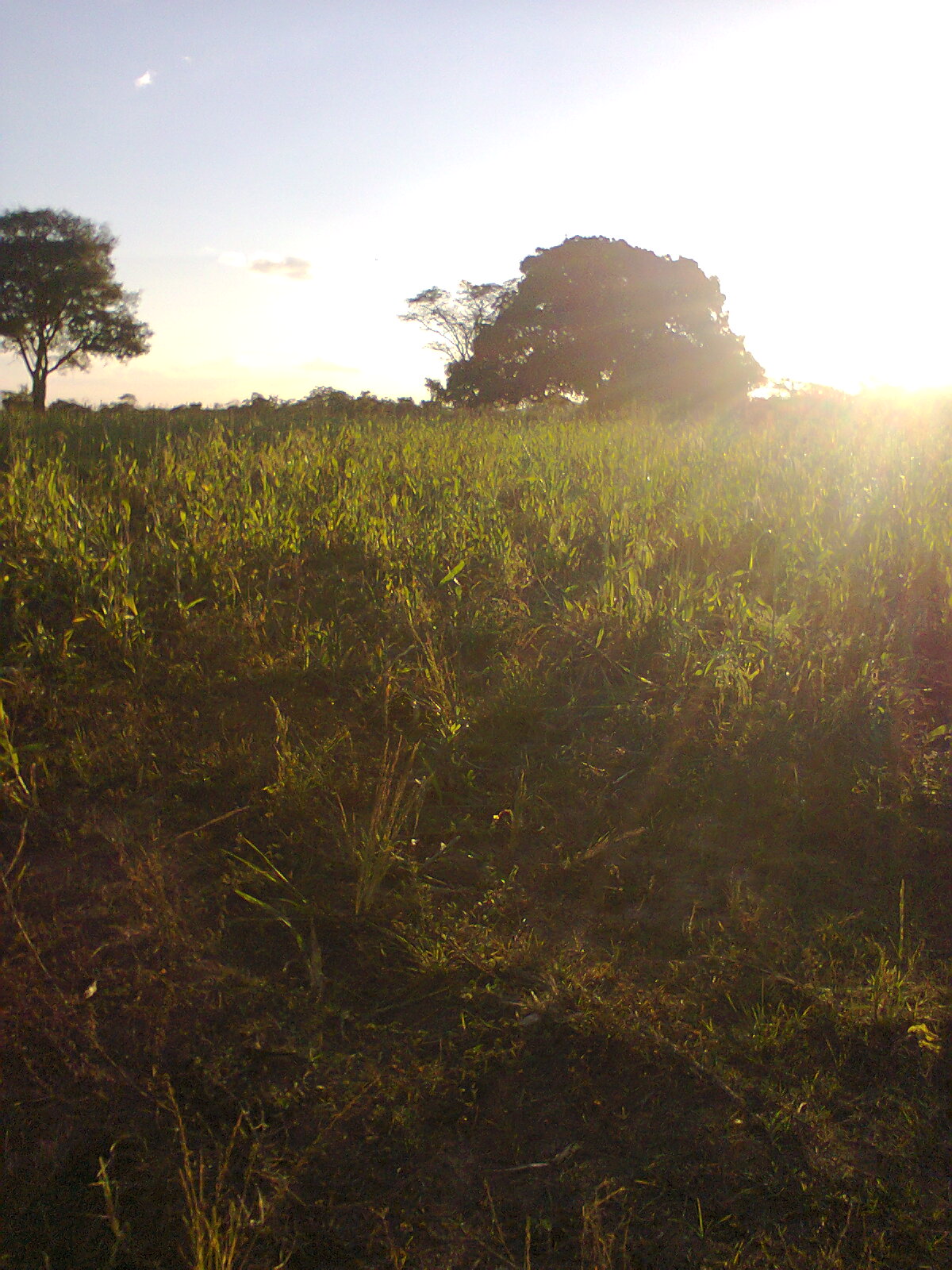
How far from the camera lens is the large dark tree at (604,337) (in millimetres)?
18656

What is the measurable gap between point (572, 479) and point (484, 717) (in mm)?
2648

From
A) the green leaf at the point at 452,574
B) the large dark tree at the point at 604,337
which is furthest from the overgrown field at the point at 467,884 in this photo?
the large dark tree at the point at 604,337

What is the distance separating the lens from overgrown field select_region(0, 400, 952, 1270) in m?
1.60

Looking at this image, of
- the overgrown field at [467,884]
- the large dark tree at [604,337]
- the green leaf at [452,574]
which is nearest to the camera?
the overgrown field at [467,884]

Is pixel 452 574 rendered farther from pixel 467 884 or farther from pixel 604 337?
pixel 604 337

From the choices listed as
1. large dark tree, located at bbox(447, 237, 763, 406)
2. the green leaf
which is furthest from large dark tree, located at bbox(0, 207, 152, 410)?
the green leaf

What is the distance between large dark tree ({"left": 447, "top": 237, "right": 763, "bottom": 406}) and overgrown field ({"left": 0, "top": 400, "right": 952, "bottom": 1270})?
48.4ft

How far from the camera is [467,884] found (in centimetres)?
243

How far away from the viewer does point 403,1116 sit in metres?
1.74

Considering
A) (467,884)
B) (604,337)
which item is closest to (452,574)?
(467,884)

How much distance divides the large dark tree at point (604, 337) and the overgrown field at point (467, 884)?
14.8 m

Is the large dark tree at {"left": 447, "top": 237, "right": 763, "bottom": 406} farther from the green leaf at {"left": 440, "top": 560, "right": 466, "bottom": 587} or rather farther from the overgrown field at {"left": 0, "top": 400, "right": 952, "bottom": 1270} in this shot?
the green leaf at {"left": 440, "top": 560, "right": 466, "bottom": 587}

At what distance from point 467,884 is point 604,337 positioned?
1802cm

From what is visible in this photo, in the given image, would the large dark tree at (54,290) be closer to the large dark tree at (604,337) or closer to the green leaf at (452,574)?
the large dark tree at (604,337)
